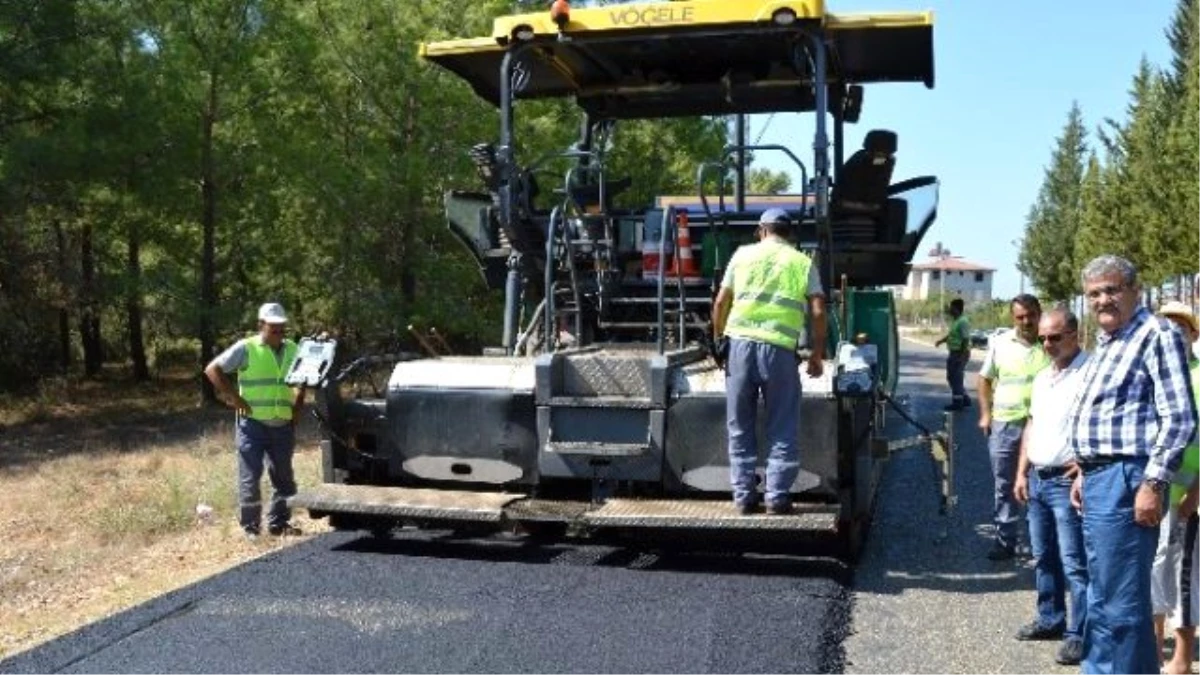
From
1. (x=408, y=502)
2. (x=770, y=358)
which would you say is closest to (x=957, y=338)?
(x=770, y=358)

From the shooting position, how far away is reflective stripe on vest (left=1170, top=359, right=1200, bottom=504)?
3859 millimetres

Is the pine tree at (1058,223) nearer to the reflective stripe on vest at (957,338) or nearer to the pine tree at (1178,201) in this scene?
the pine tree at (1178,201)

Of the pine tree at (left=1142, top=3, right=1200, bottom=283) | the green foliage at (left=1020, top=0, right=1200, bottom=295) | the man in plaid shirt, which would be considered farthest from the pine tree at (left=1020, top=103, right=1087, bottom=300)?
the man in plaid shirt

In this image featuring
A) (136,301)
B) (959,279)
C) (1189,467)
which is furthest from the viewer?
(959,279)

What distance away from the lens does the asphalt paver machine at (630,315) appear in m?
5.66

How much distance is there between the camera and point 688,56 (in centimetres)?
673

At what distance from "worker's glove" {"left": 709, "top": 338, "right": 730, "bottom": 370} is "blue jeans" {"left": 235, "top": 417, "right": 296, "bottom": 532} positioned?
2670mm

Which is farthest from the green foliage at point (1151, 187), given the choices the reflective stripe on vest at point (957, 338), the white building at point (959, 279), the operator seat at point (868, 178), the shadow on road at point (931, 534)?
the white building at point (959, 279)

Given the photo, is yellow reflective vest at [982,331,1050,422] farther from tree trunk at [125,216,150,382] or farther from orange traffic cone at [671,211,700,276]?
tree trunk at [125,216,150,382]

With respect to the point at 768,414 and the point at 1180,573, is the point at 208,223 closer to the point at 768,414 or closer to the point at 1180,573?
the point at 768,414

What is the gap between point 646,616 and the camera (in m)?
4.82

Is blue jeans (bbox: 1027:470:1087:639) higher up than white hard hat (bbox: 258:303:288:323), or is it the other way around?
white hard hat (bbox: 258:303:288:323)

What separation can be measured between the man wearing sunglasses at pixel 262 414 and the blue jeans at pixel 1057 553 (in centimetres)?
396

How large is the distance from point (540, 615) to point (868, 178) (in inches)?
112
